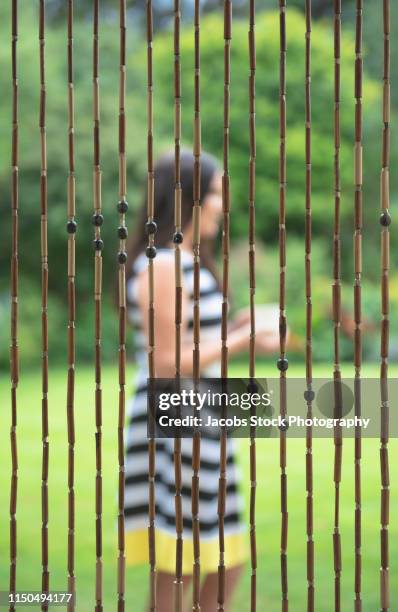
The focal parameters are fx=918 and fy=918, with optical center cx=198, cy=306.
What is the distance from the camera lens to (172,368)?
6.53ft

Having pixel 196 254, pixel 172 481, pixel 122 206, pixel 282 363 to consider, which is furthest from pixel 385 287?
pixel 172 481

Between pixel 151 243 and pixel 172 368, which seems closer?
pixel 151 243

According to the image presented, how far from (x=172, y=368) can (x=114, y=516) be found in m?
3.29

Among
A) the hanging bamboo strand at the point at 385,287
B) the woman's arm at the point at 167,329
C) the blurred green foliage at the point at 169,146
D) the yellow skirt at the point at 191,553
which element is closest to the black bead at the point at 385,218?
the hanging bamboo strand at the point at 385,287

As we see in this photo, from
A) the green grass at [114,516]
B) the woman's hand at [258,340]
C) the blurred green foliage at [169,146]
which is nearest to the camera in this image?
the woman's hand at [258,340]

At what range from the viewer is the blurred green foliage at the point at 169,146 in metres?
12.8

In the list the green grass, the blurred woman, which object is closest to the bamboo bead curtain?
the blurred woman

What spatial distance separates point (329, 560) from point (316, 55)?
15.0 meters

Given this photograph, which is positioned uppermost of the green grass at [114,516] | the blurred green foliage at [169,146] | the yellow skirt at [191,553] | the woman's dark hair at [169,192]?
the blurred green foliage at [169,146]

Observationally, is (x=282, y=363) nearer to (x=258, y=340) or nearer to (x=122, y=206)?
(x=258, y=340)

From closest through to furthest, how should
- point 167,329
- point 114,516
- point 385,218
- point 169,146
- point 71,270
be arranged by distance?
point 385,218 < point 71,270 < point 167,329 < point 114,516 < point 169,146

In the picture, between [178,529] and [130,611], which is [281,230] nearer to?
[178,529]

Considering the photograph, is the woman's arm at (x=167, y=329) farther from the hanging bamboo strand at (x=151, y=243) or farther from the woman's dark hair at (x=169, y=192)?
the hanging bamboo strand at (x=151, y=243)

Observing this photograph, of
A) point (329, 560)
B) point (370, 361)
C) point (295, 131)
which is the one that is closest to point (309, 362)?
point (329, 560)
